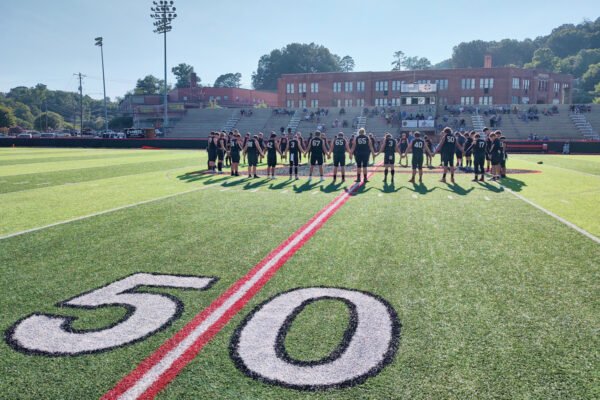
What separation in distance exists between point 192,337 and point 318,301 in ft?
4.48

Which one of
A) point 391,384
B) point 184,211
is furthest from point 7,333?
point 184,211

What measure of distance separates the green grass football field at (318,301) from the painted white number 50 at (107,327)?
0.07 feet

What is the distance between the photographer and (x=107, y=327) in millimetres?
4152

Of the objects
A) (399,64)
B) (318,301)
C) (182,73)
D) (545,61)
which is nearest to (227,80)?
(182,73)

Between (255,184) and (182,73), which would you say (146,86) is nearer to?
(182,73)

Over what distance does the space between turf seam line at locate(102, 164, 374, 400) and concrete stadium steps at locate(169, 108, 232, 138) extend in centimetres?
5172

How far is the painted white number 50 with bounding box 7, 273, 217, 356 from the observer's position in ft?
12.5

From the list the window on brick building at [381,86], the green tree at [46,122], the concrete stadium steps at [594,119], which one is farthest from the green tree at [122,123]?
the concrete stadium steps at [594,119]

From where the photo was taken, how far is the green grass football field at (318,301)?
3.30m

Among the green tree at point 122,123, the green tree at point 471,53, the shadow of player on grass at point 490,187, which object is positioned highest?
the green tree at point 471,53

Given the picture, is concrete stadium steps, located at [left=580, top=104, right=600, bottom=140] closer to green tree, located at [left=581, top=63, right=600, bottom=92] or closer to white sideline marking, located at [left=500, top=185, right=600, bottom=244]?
white sideline marking, located at [left=500, top=185, right=600, bottom=244]

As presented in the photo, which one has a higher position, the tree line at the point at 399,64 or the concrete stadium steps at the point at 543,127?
the tree line at the point at 399,64

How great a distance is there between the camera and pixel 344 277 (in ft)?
18.0

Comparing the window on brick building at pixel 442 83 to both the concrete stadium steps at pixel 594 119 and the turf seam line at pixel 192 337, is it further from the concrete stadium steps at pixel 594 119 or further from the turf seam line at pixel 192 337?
the turf seam line at pixel 192 337
